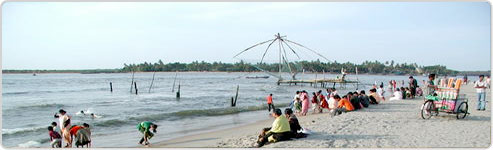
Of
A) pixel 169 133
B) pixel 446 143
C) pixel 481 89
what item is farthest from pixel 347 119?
pixel 169 133

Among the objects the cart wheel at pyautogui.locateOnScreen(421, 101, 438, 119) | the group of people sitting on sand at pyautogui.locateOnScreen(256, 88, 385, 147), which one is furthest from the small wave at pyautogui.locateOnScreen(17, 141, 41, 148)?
the cart wheel at pyautogui.locateOnScreen(421, 101, 438, 119)

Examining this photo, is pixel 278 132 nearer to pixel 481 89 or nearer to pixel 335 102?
pixel 335 102

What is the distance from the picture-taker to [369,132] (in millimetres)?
8297

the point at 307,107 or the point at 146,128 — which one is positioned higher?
the point at 307,107

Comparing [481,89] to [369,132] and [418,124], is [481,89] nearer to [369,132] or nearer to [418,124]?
[418,124]

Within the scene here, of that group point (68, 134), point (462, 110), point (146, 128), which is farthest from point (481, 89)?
point (68, 134)

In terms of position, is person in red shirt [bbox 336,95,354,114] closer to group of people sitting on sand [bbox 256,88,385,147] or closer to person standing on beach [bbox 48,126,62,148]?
group of people sitting on sand [bbox 256,88,385,147]

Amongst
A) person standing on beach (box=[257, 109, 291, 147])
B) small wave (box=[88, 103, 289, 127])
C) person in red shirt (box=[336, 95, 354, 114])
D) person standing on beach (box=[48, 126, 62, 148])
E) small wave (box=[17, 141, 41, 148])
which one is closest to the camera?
person standing on beach (box=[257, 109, 291, 147])

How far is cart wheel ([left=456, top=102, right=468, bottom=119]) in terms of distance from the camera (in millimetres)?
9537

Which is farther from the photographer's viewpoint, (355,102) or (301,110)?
(301,110)

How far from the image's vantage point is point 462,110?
9.66 m

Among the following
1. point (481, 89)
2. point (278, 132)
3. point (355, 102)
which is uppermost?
point (481, 89)

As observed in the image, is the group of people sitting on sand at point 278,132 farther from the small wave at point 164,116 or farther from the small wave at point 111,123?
the small wave at point 111,123

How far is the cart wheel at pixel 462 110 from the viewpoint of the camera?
954 cm
